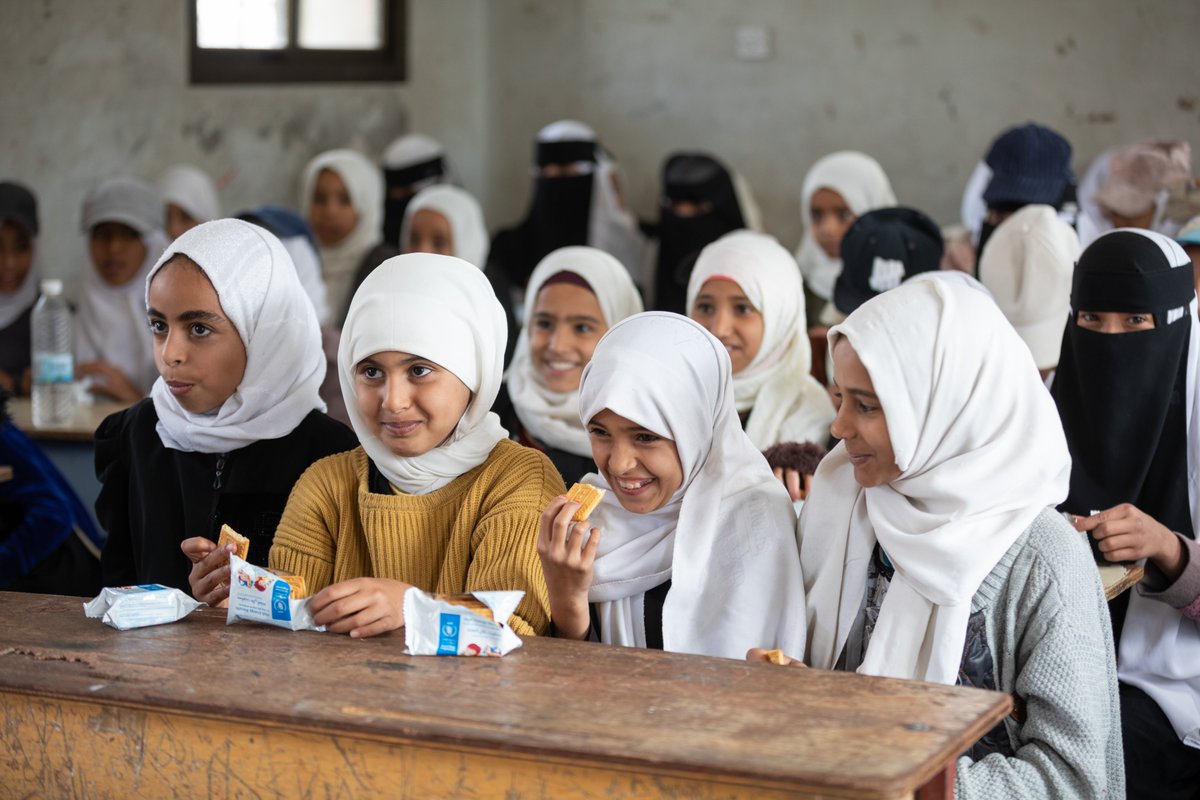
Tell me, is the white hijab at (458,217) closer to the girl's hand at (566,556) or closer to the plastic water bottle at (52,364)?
the plastic water bottle at (52,364)

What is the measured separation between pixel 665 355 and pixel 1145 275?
117 cm

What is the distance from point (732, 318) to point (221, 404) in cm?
159

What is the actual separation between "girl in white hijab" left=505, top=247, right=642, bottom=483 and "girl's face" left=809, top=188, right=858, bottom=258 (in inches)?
92.3

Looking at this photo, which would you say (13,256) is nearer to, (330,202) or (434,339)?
(330,202)

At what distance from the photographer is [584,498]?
200 centimetres

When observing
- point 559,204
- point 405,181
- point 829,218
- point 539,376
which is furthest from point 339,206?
point 539,376

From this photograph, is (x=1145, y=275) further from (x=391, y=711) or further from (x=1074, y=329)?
(x=391, y=711)

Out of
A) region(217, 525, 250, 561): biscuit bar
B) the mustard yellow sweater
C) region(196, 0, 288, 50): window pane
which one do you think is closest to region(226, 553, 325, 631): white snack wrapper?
region(217, 525, 250, 561): biscuit bar

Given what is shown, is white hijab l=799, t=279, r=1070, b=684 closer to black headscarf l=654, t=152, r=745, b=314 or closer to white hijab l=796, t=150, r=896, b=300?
white hijab l=796, t=150, r=896, b=300

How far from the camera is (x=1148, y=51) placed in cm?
632

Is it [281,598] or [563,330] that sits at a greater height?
[563,330]

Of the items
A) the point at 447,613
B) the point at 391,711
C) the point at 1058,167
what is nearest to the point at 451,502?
the point at 447,613

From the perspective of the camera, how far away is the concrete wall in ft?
20.6

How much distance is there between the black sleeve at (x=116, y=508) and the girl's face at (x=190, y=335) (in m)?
0.26
